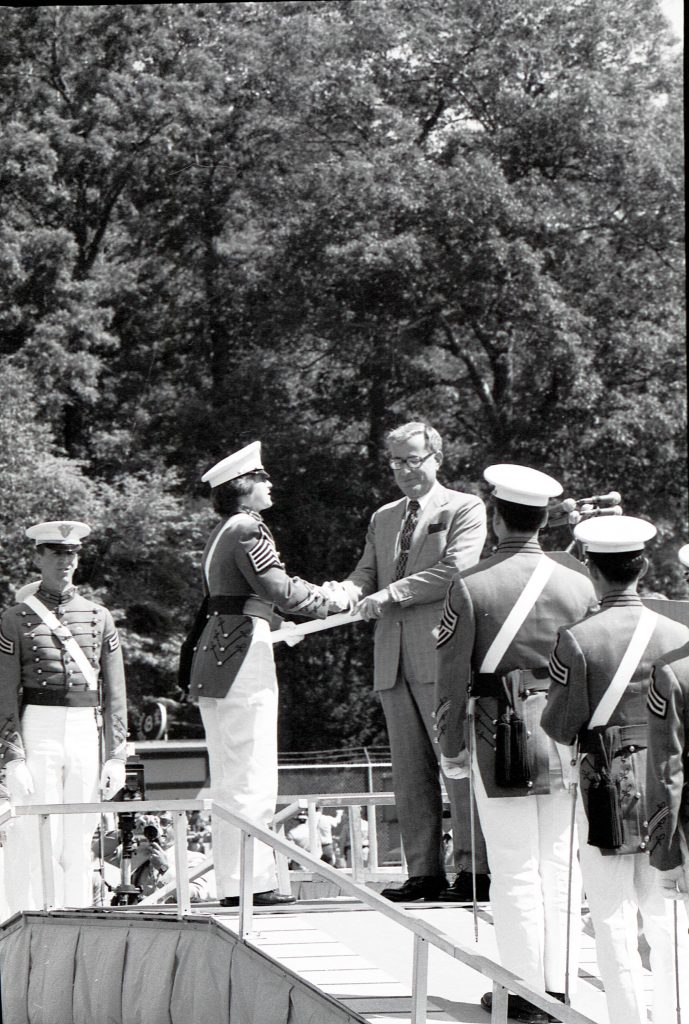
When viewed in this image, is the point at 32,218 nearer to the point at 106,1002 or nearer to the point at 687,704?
the point at 106,1002

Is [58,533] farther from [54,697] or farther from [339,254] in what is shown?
[339,254]

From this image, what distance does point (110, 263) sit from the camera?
2927 centimetres

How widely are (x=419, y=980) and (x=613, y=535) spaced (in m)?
1.34

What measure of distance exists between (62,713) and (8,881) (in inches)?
29.8

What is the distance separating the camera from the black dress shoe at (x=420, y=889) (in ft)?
20.1

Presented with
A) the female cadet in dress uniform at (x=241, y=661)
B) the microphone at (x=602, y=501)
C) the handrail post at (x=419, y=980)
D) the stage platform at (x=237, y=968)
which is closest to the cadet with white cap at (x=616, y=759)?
the stage platform at (x=237, y=968)

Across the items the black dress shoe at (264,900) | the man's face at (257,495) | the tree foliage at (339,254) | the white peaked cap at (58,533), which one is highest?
the tree foliage at (339,254)

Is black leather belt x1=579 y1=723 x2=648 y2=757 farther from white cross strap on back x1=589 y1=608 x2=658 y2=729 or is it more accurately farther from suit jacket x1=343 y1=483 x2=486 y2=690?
suit jacket x1=343 y1=483 x2=486 y2=690

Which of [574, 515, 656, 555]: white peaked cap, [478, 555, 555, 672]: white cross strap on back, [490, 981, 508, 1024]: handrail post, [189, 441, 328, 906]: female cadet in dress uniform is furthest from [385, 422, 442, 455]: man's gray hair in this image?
[490, 981, 508, 1024]: handrail post

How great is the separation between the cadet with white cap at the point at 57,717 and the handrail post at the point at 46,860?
0.48 metres

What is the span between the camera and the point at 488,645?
16.2ft

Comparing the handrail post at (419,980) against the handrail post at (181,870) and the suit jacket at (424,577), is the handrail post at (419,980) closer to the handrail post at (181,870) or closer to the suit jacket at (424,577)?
the handrail post at (181,870)

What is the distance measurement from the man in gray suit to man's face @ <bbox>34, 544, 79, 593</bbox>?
1595 mm

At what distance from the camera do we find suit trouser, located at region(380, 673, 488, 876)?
6.17 metres
